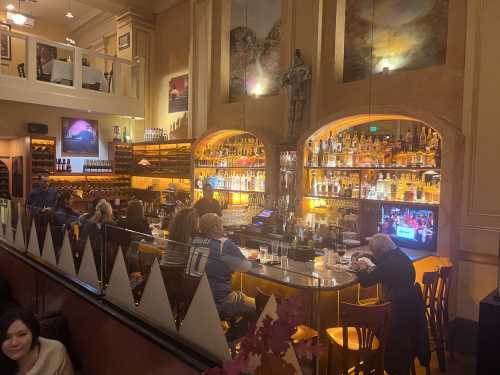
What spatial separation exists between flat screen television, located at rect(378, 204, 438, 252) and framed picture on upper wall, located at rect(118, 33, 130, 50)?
7807 mm

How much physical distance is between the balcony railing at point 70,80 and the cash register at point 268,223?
5.52 m

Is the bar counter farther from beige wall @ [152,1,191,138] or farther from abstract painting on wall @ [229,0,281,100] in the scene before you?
beige wall @ [152,1,191,138]

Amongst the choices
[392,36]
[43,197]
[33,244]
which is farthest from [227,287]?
[43,197]

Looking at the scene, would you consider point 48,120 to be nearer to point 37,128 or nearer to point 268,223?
point 37,128

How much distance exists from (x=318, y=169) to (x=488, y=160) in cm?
226

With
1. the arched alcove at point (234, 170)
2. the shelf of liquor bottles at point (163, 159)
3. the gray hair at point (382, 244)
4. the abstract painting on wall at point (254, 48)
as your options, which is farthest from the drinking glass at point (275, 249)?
the shelf of liquor bottles at point (163, 159)

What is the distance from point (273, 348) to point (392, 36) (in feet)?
17.1

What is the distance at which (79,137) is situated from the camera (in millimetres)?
9906

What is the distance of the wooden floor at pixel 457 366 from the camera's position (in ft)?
12.2

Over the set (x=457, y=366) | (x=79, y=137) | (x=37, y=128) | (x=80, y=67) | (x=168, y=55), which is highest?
(x=168, y=55)

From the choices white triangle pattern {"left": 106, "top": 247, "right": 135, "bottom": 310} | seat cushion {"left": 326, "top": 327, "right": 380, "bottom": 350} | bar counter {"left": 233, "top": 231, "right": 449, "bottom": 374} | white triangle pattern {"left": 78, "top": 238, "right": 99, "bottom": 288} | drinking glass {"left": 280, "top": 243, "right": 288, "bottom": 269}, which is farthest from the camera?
drinking glass {"left": 280, "top": 243, "right": 288, "bottom": 269}

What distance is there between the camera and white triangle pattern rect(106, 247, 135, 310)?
317cm

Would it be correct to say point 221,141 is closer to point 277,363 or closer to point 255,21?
point 255,21

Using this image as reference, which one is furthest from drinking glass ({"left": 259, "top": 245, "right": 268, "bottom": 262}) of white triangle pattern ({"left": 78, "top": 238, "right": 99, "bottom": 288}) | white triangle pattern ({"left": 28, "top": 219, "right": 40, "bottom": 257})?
white triangle pattern ({"left": 28, "top": 219, "right": 40, "bottom": 257})
